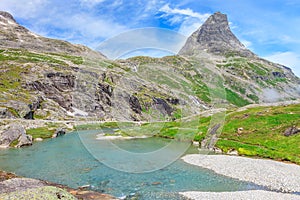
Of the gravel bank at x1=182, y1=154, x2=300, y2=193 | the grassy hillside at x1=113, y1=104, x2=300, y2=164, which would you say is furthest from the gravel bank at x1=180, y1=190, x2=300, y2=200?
the grassy hillside at x1=113, y1=104, x2=300, y2=164

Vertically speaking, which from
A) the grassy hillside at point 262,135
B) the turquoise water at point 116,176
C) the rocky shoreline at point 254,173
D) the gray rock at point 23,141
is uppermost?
the grassy hillside at point 262,135

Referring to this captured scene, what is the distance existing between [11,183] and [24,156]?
24831 mm

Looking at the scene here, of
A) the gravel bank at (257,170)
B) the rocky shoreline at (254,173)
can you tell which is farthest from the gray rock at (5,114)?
the gravel bank at (257,170)

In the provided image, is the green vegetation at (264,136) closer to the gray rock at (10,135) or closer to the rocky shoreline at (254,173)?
the rocky shoreline at (254,173)

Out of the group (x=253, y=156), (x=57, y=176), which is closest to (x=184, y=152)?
(x=253, y=156)

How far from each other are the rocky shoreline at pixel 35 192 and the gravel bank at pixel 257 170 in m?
18.8

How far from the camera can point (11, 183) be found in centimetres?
2522

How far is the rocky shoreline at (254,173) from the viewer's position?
86.0 ft

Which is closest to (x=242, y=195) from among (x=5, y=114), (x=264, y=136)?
(x=264, y=136)

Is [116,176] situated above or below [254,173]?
below

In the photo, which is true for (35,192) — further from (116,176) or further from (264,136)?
(264,136)

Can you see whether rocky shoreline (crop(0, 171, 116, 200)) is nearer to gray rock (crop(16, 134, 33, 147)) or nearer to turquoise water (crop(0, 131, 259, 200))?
turquoise water (crop(0, 131, 259, 200))

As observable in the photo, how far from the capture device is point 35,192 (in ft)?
57.3

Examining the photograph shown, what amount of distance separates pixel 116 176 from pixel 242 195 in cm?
1676
